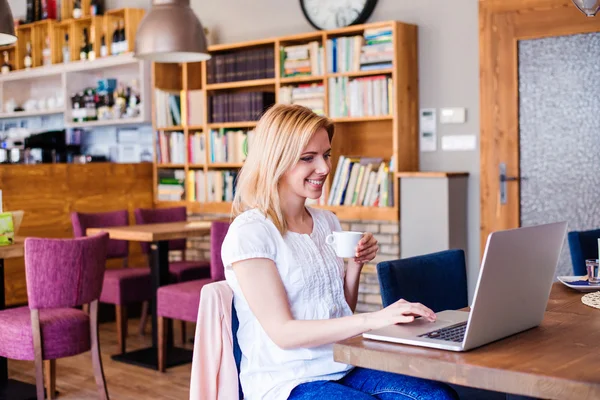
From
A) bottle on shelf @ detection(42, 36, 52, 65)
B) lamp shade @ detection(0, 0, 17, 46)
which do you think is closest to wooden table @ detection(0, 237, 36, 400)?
lamp shade @ detection(0, 0, 17, 46)

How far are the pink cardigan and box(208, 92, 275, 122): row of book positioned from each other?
161 inches

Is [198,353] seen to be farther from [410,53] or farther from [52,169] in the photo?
[52,169]

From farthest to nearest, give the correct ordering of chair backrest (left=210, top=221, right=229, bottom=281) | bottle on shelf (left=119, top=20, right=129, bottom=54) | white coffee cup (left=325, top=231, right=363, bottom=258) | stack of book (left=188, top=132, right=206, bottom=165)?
bottle on shelf (left=119, top=20, right=129, bottom=54), stack of book (left=188, top=132, right=206, bottom=165), chair backrest (left=210, top=221, right=229, bottom=281), white coffee cup (left=325, top=231, right=363, bottom=258)

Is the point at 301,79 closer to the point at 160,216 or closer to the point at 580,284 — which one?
the point at 160,216

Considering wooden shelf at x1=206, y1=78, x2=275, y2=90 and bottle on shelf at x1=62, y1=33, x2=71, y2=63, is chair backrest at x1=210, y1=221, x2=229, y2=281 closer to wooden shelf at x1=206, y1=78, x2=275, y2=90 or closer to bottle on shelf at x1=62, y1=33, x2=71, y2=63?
wooden shelf at x1=206, y1=78, x2=275, y2=90

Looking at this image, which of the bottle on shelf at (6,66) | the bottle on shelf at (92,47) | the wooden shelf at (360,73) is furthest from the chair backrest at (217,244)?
the bottle on shelf at (6,66)

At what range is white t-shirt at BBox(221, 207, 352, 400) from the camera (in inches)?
77.9

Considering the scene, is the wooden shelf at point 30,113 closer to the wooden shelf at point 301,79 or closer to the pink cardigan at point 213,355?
the wooden shelf at point 301,79

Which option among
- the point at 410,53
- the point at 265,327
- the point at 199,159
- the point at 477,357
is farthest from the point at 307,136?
the point at 199,159

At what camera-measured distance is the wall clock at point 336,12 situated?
566 cm

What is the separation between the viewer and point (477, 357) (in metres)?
1.56

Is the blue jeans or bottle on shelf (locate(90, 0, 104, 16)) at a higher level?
bottle on shelf (locate(90, 0, 104, 16))

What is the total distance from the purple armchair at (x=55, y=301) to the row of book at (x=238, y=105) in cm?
261

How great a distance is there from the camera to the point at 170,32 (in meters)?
5.12
